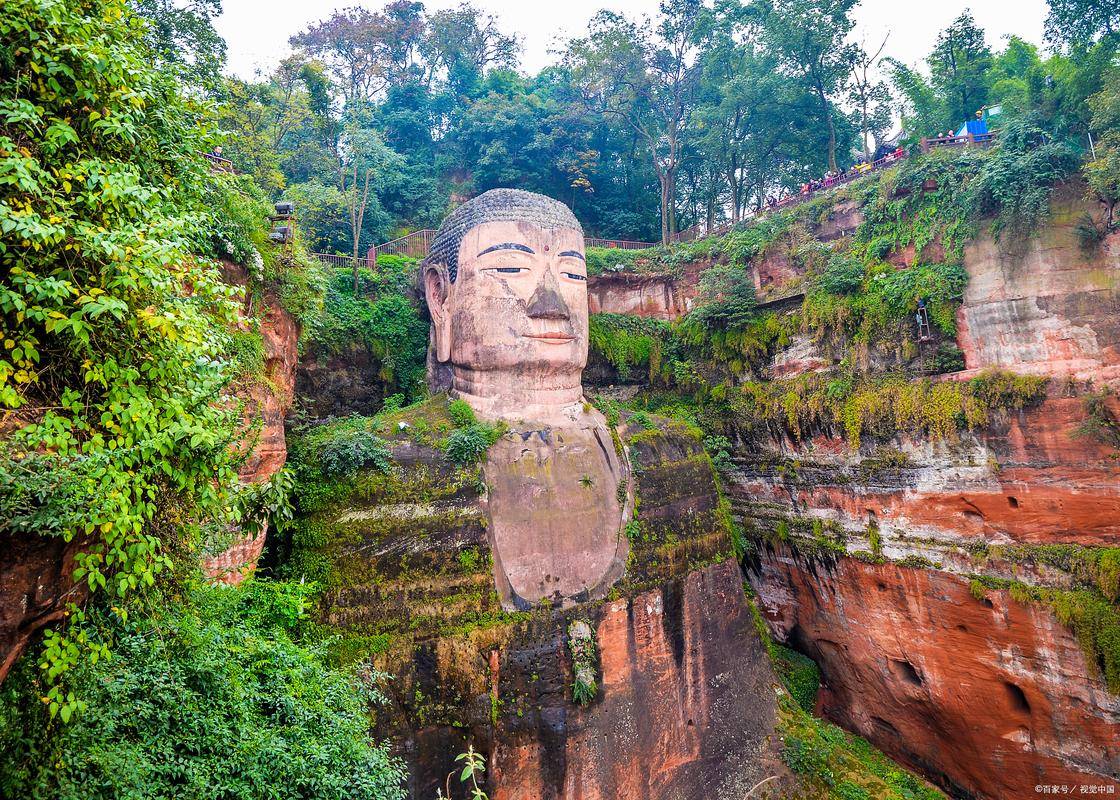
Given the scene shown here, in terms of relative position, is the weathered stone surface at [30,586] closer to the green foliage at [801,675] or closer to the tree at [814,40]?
the green foliage at [801,675]

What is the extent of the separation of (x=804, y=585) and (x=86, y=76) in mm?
13982

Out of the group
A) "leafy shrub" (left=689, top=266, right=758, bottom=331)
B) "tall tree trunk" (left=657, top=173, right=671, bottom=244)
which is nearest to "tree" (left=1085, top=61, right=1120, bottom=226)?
"leafy shrub" (left=689, top=266, right=758, bottom=331)

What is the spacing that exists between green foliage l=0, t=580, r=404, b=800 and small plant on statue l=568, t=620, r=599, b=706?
2643 mm

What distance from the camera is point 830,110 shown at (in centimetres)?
1967

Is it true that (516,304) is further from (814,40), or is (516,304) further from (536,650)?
(814,40)

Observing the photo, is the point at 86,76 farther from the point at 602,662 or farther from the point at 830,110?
the point at 830,110

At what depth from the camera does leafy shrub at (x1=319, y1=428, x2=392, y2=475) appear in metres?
7.72

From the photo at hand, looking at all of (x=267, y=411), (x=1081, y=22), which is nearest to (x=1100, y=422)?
(x=1081, y=22)

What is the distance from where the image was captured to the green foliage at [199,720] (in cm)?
324

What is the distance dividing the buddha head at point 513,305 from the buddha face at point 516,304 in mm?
17

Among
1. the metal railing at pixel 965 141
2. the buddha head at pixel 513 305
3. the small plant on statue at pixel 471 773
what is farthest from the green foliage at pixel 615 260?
the small plant on statue at pixel 471 773

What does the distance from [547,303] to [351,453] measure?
395 centimetres

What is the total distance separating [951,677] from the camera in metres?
10.5

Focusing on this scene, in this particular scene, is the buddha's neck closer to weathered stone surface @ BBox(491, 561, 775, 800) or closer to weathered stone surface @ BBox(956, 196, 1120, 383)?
weathered stone surface @ BBox(491, 561, 775, 800)
